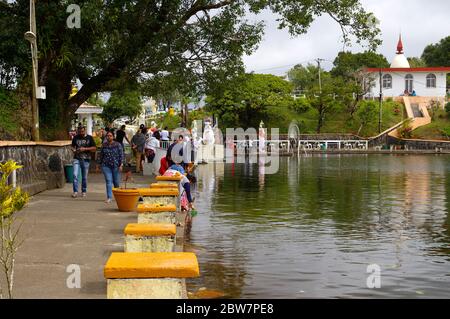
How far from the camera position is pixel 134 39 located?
22312 millimetres

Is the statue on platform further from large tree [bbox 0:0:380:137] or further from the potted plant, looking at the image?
the potted plant

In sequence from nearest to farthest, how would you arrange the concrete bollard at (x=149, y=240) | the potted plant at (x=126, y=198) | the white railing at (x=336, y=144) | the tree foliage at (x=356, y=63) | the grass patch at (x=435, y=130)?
the concrete bollard at (x=149, y=240)
the potted plant at (x=126, y=198)
the white railing at (x=336, y=144)
the grass patch at (x=435, y=130)
the tree foliage at (x=356, y=63)

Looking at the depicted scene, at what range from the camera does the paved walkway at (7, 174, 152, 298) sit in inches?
297

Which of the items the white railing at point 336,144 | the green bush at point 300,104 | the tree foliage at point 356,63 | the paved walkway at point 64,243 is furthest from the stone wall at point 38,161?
the tree foliage at point 356,63

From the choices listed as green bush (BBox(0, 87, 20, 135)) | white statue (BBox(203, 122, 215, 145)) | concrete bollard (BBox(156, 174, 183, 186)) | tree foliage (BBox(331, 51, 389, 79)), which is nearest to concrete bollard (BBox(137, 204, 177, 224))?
concrete bollard (BBox(156, 174, 183, 186))

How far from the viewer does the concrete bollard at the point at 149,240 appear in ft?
27.1

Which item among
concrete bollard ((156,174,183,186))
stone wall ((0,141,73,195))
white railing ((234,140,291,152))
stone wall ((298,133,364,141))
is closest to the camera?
concrete bollard ((156,174,183,186))

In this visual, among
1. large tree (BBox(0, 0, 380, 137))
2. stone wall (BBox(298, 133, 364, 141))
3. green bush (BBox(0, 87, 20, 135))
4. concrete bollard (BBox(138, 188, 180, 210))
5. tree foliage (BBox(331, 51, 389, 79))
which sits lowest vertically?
concrete bollard (BBox(138, 188, 180, 210))

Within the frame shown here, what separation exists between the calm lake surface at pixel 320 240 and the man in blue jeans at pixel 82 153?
9.51 feet

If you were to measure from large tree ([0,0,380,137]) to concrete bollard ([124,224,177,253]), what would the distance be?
12440mm

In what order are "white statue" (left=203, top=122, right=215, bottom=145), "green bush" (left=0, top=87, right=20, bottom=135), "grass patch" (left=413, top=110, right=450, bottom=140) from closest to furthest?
"green bush" (left=0, top=87, right=20, bottom=135)
"white statue" (left=203, top=122, right=215, bottom=145)
"grass patch" (left=413, top=110, right=450, bottom=140)

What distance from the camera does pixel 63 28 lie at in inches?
824

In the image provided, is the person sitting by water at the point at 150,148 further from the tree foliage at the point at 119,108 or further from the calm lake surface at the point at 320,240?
the tree foliage at the point at 119,108
